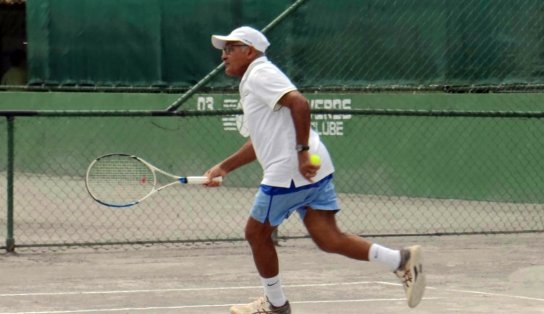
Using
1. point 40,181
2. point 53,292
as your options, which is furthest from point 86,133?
point 53,292

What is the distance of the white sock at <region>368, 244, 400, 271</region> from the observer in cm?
805

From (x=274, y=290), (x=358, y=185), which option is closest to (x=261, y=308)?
(x=274, y=290)

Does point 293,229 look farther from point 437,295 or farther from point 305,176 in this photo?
point 305,176

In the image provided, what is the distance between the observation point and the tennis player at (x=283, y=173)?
791 centimetres

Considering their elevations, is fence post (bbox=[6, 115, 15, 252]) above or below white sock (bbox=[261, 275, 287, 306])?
below

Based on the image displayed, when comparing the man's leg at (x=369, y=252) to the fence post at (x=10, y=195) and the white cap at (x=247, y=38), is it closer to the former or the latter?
the white cap at (x=247, y=38)

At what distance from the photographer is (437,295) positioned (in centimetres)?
948

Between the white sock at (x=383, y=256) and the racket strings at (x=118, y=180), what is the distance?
1.90 m

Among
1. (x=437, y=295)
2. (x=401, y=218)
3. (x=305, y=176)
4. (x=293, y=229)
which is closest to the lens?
(x=305, y=176)

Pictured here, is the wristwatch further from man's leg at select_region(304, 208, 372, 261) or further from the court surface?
the court surface

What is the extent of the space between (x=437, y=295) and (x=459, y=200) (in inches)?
258

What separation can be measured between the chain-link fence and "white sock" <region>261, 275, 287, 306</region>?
4245 mm

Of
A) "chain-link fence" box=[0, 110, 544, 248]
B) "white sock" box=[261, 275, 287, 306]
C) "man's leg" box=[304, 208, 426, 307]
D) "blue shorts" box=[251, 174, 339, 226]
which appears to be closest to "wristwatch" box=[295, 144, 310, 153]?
"blue shorts" box=[251, 174, 339, 226]

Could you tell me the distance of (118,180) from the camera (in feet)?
31.3
